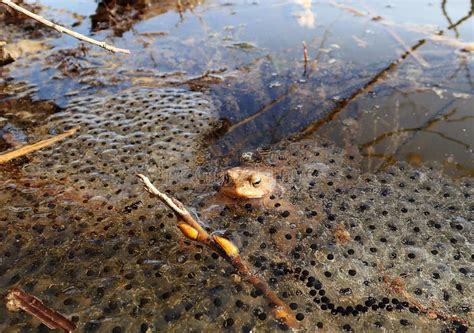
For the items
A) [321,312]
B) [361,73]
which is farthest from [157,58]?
[321,312]

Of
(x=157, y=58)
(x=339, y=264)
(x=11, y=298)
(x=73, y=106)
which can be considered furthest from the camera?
(x=157, y=58)

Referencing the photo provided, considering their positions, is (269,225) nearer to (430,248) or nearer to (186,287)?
(186,287)

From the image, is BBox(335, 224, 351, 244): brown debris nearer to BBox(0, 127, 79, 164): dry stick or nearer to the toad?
the toad

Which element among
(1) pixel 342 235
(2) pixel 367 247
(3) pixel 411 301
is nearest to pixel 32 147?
(1) pixel 342 235

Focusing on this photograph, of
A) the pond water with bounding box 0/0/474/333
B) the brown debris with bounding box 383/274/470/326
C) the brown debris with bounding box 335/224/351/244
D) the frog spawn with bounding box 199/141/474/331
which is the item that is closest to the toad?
the pond water with bounding box 0/0/474/333

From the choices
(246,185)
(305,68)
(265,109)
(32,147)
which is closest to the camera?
(246,185)

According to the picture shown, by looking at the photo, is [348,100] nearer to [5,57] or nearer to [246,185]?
[246,185]
